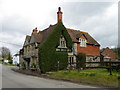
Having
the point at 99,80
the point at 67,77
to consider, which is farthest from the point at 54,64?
the point at 99,80

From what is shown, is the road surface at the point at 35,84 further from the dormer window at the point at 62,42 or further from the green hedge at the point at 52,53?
the dormer window at the point at 62,42

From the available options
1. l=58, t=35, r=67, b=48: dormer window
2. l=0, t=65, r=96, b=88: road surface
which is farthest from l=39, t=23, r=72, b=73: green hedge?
l=0, t=65, r=96, b=88: road surface

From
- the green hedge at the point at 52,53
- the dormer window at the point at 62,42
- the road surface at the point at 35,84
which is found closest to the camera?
the road surface at the point at 35,84

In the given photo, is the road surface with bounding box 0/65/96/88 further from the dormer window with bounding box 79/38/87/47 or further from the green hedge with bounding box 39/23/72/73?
the dormer window with bounding box 79/38/87/47

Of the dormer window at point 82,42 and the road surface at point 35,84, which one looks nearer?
the road surface at point 35,84

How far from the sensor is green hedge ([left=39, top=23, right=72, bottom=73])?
81.1 feet

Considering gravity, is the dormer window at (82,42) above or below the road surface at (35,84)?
above

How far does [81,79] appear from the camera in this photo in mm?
15398

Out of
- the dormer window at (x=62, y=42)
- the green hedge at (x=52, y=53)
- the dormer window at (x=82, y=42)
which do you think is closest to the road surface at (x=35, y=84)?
the green hedge at (x=52, y=53)

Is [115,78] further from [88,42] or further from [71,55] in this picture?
[88,42]

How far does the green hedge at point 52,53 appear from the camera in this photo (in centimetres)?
2473

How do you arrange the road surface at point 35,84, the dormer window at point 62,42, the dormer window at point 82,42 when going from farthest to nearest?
the dormer window at point 82,42
the dormer window at point 62,42
the road surface at point 35,84

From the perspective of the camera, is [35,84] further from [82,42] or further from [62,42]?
[82,42]

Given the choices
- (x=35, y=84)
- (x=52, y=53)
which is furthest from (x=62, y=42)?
(x=35, y=84)
